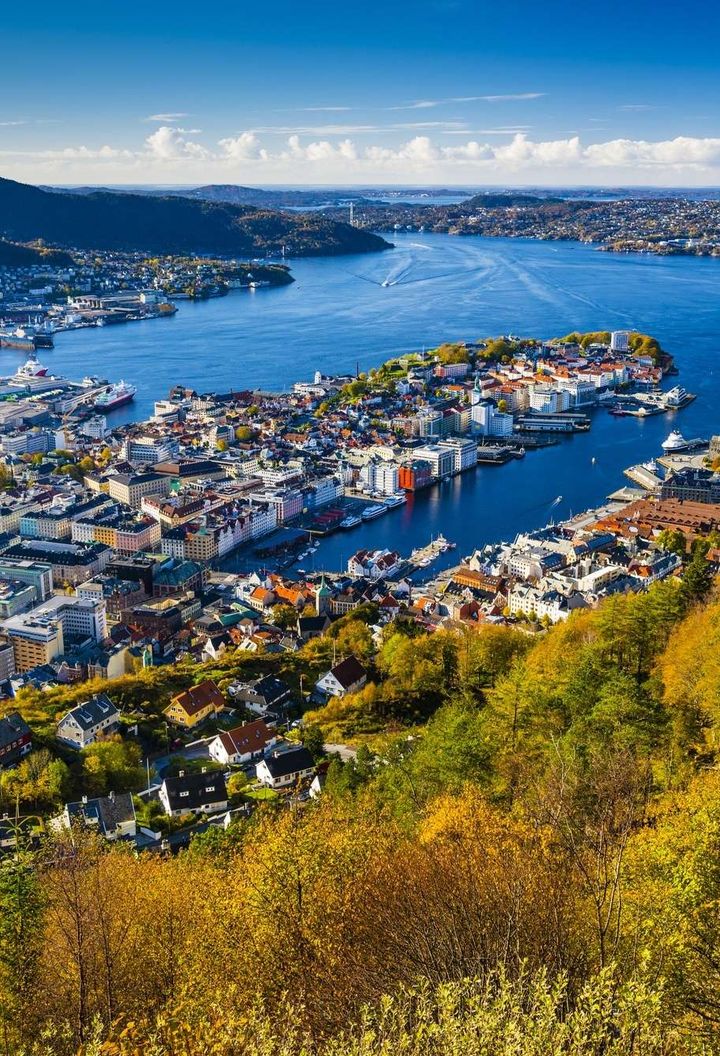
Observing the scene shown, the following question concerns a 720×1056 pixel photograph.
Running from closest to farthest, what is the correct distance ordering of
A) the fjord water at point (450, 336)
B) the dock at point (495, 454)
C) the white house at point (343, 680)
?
1. the white house at point (343, 680)
2. the fjord water at point (450, 336)
3. the dock at point (495, 454)

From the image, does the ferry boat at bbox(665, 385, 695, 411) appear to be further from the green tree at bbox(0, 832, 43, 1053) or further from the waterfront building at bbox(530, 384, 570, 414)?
the green tree at bbox(0, 832, 43, 1053)

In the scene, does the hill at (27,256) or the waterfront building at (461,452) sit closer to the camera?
the waterfront building at (461,452)

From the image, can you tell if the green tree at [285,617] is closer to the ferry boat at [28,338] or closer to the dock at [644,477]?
the dock at [644,477]

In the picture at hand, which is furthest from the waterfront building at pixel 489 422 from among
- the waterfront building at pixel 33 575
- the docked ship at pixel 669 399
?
the waterfront building at pixel 33 575

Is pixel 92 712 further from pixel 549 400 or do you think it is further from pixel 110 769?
pixel 549 400

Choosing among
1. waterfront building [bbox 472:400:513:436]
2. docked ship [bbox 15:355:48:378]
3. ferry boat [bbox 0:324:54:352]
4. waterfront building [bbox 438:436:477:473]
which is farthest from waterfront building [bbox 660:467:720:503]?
ferry boat [bbox 0:324:54:352]

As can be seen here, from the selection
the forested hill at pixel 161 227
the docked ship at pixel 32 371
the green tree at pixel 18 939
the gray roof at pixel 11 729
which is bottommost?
the gray roof at pixel 11 729

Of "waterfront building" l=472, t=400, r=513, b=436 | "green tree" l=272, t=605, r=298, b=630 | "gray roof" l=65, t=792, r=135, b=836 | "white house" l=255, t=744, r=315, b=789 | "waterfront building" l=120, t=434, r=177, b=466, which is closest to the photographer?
"gray roof" l=65, t=792, r=135, b=836

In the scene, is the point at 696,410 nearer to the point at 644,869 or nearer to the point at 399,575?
the point at 399,575
